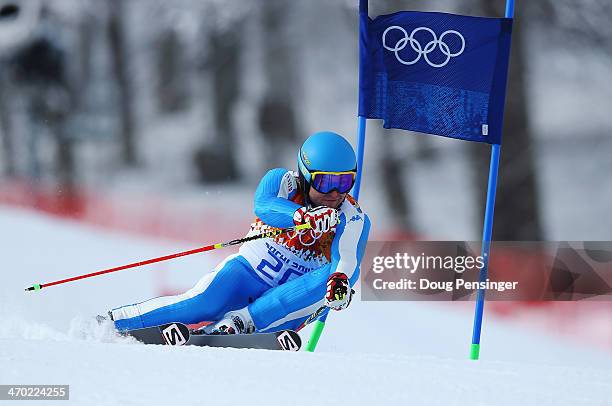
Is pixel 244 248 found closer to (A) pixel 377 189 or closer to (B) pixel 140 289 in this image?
(B) pixel 140 289

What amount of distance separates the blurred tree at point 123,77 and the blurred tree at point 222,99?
97 centimetres

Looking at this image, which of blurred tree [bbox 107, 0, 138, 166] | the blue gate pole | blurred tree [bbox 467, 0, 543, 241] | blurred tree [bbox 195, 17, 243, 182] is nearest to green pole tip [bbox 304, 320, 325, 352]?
the blue gate pole

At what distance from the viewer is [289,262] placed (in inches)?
180

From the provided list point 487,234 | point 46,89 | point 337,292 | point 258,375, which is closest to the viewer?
point 258,375

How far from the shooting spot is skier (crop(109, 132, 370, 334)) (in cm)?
441

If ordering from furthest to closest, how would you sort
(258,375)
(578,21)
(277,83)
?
(277,83)
(578,21)
(258,375)

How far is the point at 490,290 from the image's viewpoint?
8.33m

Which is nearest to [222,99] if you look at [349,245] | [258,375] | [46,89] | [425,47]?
[46,89]

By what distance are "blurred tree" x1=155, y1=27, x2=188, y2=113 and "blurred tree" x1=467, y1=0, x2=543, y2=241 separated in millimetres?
3817

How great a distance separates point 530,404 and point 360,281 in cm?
521

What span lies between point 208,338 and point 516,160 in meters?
6.12

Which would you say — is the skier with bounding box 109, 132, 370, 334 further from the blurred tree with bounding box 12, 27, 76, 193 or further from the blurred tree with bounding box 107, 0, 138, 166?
the blurred tree with bounding box 12, 27, 76, 193

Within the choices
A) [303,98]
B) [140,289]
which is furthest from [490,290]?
[303,98]

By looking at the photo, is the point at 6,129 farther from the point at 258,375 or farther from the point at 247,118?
the point at 258,375
